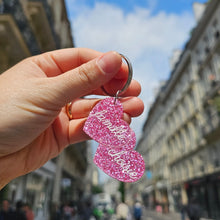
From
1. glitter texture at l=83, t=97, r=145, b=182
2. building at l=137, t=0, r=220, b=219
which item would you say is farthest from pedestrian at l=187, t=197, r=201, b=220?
glitter texture at l=83, t=97, r=145, b=182

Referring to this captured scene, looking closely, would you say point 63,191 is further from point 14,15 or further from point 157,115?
point 157,115

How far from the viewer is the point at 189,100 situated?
95.1 feet

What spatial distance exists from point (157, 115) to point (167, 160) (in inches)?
460

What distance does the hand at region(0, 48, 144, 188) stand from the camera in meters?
1.57

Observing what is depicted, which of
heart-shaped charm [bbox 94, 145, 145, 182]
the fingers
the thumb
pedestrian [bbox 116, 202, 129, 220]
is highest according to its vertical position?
the fingers

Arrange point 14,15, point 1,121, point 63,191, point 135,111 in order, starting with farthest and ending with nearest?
point 63,191
point 14,15
point 135,111
point 1,121

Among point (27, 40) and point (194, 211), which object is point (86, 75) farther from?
point (194, 211)

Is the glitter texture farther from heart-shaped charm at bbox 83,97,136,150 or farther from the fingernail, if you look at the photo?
the fingernail

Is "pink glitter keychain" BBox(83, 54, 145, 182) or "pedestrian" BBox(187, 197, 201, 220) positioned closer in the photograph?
"pink glitter keychain" BBox(83, 54, 145, 182)

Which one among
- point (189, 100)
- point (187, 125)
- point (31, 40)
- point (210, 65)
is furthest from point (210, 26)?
point (31, 40)

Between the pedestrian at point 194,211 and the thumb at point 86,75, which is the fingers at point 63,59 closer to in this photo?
the thumb at point 86,75

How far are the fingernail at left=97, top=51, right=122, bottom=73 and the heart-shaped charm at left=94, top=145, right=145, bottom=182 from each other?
2.26 feet

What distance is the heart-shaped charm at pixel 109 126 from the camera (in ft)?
6.07

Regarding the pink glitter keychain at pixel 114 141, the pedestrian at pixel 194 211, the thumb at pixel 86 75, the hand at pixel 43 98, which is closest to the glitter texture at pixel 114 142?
the pink glitter keychain at pixel 114 141
